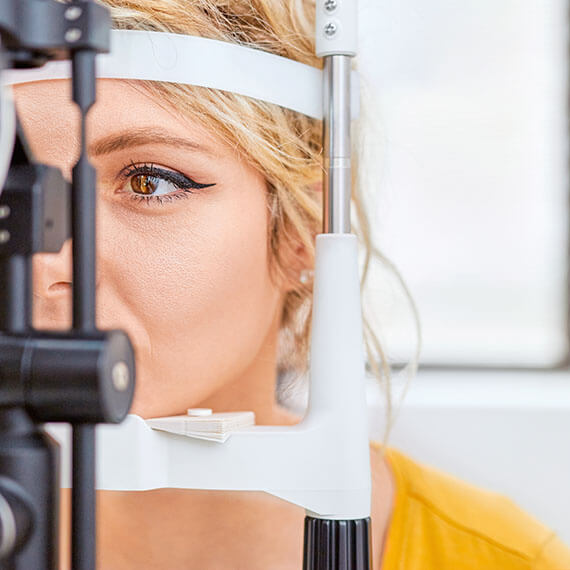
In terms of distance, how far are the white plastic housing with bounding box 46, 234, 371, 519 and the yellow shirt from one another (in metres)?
0.26

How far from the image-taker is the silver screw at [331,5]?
0.58m

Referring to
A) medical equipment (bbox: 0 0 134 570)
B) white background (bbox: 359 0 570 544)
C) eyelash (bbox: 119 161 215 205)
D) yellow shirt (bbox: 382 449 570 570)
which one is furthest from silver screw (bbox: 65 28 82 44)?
white background (bbox: 359 0 570 544)

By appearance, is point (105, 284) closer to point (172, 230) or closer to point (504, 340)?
point (172, 230)

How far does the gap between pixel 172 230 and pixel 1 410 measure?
0.28 meters

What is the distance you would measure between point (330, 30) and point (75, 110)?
0.62ft

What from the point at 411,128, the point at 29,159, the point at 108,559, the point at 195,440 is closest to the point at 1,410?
the point at 29,159

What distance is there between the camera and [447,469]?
1182 mm

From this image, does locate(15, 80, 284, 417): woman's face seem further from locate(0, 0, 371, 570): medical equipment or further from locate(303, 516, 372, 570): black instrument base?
locate(303, 516, 372, 570): black instrument base

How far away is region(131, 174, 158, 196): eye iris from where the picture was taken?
62cm

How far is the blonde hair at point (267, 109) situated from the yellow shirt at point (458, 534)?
0.25 meters

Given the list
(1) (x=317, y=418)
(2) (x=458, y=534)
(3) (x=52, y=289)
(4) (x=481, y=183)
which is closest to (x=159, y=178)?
(3) (x=52, y=289)

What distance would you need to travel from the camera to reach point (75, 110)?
60 centimetres

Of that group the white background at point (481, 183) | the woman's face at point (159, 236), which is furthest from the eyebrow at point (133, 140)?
the white background at point (481, 183)

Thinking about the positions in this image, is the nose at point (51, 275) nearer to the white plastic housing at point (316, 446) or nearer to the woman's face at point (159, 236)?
the woman's face at point (159, 236)
